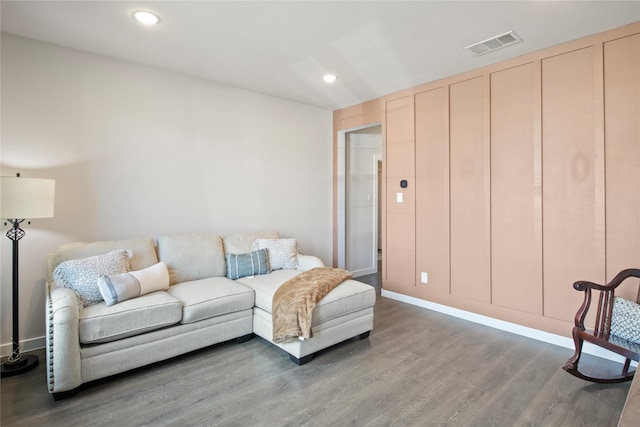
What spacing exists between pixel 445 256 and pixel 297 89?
102 inches

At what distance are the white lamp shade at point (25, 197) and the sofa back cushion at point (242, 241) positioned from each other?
61.6 inches

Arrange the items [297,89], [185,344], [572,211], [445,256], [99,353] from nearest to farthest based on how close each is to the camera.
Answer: [99,353]
[185,344]
[572,211]
[445,256]
[297,89]

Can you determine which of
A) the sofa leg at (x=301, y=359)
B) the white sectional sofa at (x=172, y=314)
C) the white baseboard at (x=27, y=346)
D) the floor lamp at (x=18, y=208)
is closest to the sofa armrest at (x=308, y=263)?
the white sectional sofa at (x=172, y=314)

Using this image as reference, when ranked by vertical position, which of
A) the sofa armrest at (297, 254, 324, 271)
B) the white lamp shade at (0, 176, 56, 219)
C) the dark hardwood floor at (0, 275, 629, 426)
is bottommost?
the dark hardwood floor at (0, 275, 629, 426)

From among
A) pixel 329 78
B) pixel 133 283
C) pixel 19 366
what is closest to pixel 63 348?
pixel 133 283

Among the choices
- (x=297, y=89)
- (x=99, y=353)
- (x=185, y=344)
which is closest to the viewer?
(x=99, y=353)

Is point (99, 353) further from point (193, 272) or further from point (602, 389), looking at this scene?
point (602, 389)

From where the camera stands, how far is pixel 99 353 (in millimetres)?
2242

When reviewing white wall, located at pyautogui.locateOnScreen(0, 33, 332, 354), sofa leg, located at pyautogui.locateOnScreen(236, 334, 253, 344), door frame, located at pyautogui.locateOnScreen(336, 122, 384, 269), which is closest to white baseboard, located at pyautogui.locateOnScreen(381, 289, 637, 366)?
door frame, located at pyautogui.locateOnScreen(336, 122, 384, 269)

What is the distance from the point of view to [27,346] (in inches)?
110

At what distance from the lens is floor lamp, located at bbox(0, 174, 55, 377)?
90.7 inches

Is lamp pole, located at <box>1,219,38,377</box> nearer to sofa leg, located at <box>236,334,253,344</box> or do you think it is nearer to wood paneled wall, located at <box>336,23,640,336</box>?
sofa leg, located at <box>236,334,253,344</box>

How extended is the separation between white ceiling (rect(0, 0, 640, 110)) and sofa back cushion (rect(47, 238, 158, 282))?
171 centimetres

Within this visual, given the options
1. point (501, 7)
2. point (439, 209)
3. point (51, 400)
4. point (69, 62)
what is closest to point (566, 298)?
point (439, 209)
